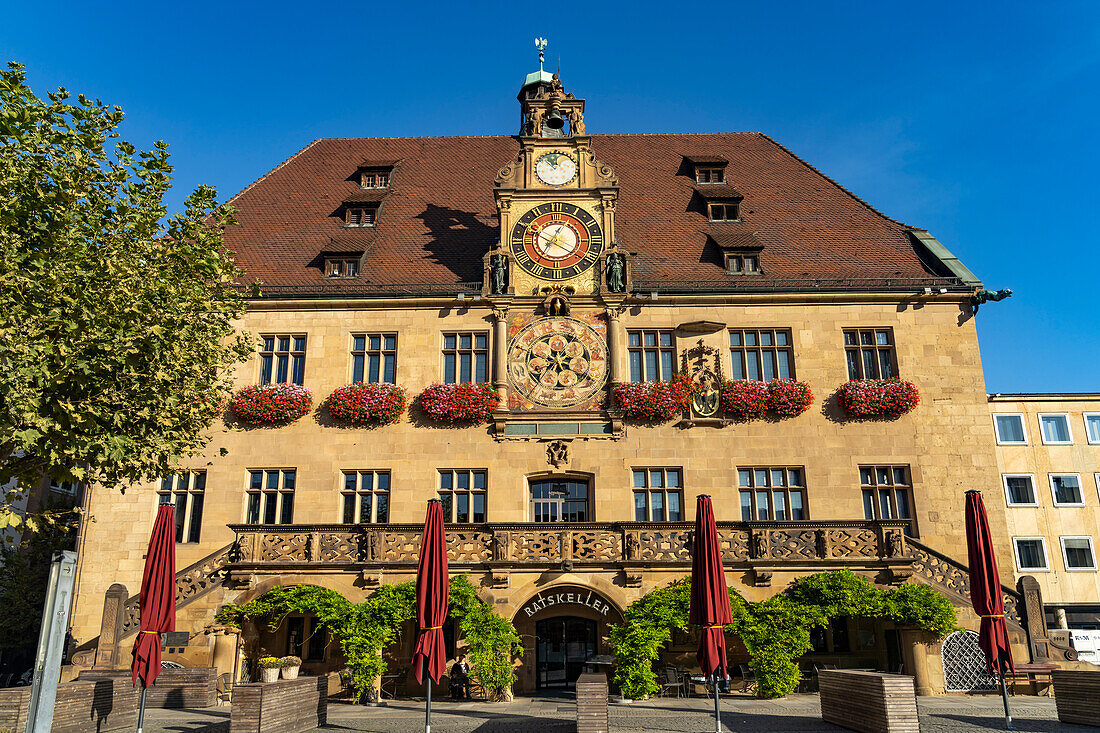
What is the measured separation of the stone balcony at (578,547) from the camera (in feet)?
65.9

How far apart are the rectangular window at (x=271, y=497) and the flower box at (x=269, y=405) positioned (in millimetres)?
1452

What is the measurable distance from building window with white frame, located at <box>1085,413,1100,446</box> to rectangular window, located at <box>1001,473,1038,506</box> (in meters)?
2.92

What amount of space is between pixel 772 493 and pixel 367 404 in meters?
11.3

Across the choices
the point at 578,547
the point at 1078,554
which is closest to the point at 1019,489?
the point at 1078,554

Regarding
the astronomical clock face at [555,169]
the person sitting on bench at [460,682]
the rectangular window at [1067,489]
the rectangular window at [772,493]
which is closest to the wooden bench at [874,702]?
the person sitting on bench at [460,682]

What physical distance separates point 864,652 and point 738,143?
19445 mm

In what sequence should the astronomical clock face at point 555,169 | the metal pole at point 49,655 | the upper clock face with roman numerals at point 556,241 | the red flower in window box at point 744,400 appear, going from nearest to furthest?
the metal pole at point 49,655 → the red flower in window box at point 744,400 → the upper clock face with roman numerals at point 556,241 → the astronomical clock face at point 555,169

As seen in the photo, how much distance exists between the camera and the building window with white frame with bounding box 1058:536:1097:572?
31.3 meters

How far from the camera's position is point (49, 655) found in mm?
7031

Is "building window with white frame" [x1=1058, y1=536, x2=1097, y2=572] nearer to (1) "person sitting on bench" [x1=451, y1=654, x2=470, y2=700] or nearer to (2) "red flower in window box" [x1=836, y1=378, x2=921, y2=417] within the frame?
(2) "red flower in window box" [x1=836, y1=378, x2=921, y2=417]

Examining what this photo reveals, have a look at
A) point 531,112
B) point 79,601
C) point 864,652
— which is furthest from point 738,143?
point 79,601

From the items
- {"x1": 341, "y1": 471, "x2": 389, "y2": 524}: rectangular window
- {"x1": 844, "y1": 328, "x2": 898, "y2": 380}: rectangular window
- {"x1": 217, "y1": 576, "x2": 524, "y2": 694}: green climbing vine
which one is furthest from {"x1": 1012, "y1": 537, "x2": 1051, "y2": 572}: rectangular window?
{"x1": 341, "y1": 471, "x2": 389, "y2": 524}: rectangular window

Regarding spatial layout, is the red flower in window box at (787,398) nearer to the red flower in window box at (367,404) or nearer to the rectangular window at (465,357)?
the rectangular window at (465,357)

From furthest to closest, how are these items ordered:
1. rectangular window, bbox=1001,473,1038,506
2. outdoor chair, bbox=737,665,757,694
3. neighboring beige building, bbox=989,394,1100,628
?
rectangular window, bbox=1001,473,1038,506 → neighboring beige building, bbox=989,394,1100,628 → outdoor chair, bbox=737,665,757,694
